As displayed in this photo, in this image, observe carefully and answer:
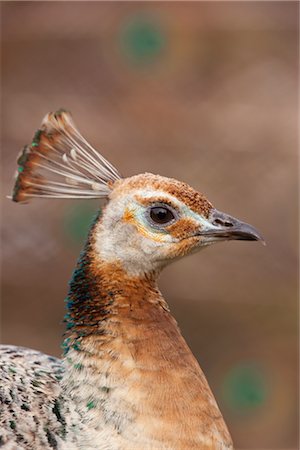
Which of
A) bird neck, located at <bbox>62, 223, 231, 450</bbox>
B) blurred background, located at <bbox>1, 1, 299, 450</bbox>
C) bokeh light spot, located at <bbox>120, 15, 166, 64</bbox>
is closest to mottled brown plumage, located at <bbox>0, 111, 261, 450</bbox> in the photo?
bird neck, located at <bbox>62, 223, 231, 450</bbox>

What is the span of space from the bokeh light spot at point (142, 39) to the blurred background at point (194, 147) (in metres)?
0.02

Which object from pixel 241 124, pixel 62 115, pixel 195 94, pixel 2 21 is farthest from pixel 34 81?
pixel 62 115

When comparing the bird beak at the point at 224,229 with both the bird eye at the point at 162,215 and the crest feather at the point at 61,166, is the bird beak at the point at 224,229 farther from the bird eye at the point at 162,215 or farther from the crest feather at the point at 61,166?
the crest feather at the point at 61,166

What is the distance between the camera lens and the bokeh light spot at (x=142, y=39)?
711 centimetres

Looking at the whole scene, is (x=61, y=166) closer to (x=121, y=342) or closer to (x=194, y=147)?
(x=121, y=342)

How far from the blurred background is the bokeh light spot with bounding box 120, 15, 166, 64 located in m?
0.02

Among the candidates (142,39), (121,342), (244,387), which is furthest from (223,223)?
(142,39)

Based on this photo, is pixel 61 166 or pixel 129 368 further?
pixel 61 166

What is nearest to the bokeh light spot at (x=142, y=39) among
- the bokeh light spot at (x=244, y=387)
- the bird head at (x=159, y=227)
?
the bokeh light spot at (x=244, y=387)

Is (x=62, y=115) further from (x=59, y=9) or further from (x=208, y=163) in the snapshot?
(x=59, y=9)

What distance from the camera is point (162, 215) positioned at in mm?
2164

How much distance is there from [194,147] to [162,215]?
14.2 feet

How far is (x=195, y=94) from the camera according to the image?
7.48 metres

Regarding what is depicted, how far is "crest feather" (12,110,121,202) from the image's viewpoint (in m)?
2.28
